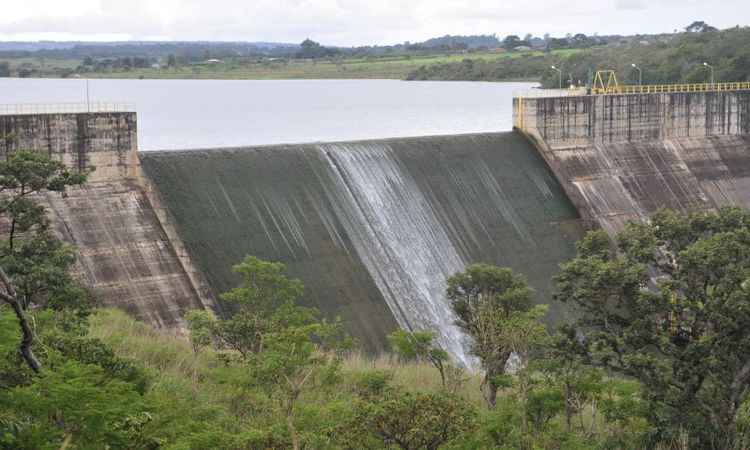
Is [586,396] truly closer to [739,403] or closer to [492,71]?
[739,403]

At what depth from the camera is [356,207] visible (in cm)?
3033

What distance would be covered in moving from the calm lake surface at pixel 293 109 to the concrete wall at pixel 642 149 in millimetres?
7265

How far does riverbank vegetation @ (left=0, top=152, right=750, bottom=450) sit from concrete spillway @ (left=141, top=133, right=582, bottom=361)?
710cm

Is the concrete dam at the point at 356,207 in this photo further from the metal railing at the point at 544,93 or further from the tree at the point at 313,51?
the tree at the point at 313,51

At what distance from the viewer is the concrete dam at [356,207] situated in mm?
25969

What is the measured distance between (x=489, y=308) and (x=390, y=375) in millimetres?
3836

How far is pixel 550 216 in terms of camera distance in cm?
3509

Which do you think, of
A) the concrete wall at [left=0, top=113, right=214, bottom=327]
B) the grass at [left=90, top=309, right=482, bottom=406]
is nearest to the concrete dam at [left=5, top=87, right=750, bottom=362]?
the concrete wall at [left=0, top=113, right=214, bottom=327]

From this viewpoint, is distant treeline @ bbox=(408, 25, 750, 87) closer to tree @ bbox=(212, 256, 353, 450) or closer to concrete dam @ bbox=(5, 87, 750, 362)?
concrete dam @ bbox=(5, 87, 750, 362)

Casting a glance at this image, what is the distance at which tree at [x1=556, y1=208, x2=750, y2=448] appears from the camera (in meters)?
14.9

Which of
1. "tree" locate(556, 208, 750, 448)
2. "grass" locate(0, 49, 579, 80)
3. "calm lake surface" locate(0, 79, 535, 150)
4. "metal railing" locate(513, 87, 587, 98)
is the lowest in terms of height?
"tree" locate(556, 208, 750, 448)

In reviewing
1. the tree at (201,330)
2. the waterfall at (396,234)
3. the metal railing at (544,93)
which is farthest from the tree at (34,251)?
the metal railing at (544,93)

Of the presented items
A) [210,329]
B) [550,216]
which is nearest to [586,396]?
[210,329]

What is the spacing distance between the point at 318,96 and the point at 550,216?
42700mm
